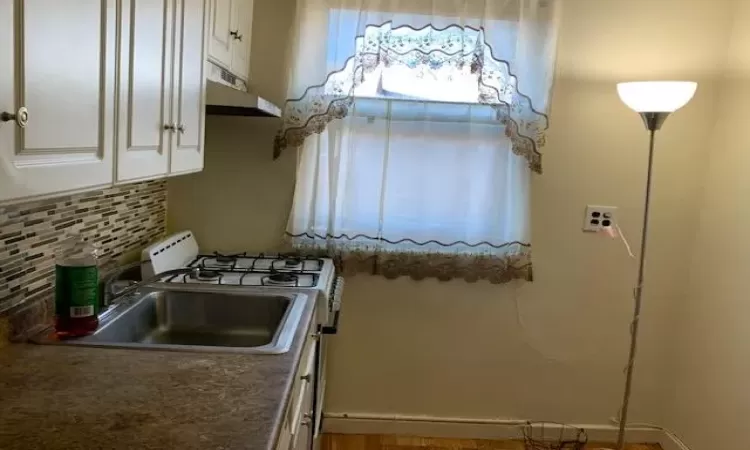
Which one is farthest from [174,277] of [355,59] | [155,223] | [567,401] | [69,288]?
[567,401]

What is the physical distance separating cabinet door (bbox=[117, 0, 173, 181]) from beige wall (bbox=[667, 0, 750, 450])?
212 centimetres

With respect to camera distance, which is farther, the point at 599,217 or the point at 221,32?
the point at 599,217

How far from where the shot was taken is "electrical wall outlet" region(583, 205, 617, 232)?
8.89 ft

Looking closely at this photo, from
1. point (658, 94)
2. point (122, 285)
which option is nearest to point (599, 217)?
point (658, 94)

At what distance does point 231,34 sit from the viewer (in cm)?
219

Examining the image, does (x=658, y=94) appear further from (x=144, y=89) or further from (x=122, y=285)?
(x=122, y=285)

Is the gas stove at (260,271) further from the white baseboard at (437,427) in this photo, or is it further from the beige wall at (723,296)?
the beige wall at (723,296)

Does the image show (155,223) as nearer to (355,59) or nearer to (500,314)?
(355,59)

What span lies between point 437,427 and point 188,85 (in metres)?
1.85

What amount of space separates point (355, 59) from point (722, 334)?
1.81m

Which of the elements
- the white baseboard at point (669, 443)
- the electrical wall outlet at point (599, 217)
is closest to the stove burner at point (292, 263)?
the electrical wall outlet at point (599, 217)

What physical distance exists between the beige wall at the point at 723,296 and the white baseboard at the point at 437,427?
0.30 m

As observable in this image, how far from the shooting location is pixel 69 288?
4.71ft

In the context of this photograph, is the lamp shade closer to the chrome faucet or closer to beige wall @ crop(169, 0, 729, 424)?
beige wall @ crop(169, 0, 729, 424)
